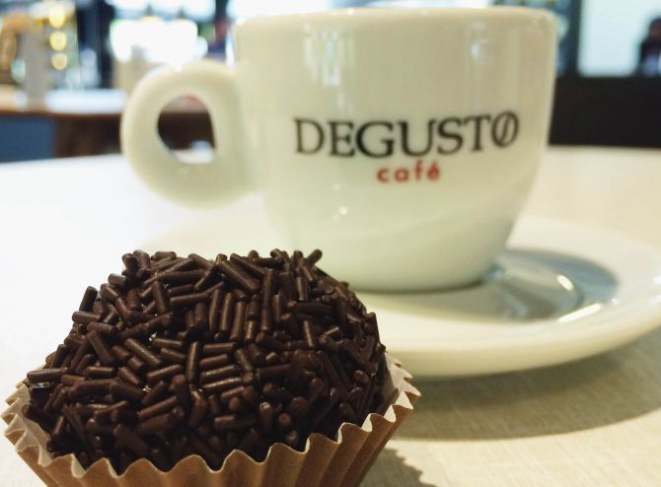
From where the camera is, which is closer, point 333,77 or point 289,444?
point 289,444

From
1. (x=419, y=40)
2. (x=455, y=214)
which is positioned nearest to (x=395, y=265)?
(x=455, y=214)

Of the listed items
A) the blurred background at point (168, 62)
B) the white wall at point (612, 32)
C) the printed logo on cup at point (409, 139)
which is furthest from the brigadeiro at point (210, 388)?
the white wall at point (612, 32)

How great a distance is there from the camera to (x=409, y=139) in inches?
23.3

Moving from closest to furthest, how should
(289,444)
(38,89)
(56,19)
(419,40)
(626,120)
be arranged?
(289,444) → (419,40) → (38,89) → (56,19) → (626,120)

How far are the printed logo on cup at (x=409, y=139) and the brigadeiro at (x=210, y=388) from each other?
215 millimetres

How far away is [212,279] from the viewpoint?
0.40 m

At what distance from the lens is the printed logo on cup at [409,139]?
590 millimetres

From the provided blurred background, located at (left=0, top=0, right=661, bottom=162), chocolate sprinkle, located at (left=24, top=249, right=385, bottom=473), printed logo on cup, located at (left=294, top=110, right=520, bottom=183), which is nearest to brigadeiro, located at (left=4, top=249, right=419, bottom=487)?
chocolate sprinkle, located at (left=24, top=249, right=385, bottom=473)

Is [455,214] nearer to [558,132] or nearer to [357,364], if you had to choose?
[357,364]

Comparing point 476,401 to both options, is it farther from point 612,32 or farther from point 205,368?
point 612,32

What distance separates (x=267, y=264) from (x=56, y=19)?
140 inches

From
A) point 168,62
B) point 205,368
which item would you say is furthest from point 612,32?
point 205,368

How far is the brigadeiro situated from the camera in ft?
1.12

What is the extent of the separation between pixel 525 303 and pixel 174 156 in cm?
36
